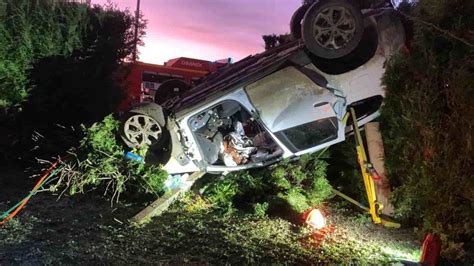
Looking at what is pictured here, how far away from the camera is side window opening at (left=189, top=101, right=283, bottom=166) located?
19.9 ft

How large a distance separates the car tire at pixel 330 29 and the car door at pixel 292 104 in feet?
1.38

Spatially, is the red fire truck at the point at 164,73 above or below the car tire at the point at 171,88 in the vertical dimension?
above

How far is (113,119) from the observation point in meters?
6.49

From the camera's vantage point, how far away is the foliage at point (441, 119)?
4312 millimetres

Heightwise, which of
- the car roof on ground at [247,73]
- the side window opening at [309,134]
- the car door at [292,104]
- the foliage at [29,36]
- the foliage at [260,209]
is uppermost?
the foliage at [29,36]

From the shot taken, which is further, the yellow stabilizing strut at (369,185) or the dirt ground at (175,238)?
the yellow stabilizing strut at (369,185)

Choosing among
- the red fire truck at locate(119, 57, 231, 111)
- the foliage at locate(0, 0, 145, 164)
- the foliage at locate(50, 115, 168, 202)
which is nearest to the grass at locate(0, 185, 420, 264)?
the foliage at locate(50, 115, 168, 202)

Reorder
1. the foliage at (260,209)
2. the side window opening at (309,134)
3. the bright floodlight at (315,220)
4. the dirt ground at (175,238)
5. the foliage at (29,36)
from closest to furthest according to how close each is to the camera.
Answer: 1. the dirt ground at (175,238)
2. the bright floodlight at (315,220)
3. the side window opening at (309,134)
4. the foliage at (260,209)
5. the foliage at (29,36)

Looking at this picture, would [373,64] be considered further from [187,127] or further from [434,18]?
[187,127]

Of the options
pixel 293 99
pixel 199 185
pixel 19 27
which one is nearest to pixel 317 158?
pixel 293 99

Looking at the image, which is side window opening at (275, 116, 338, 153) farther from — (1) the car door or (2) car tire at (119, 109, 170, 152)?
(2) car tire at (119, 109, 170, 152)

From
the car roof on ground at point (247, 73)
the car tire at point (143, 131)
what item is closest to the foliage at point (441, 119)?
the car roof on ground at point (247, 73)

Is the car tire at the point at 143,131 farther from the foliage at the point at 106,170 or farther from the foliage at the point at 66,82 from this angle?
the foliage at the point at 66,82

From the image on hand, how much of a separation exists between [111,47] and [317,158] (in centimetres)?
434
